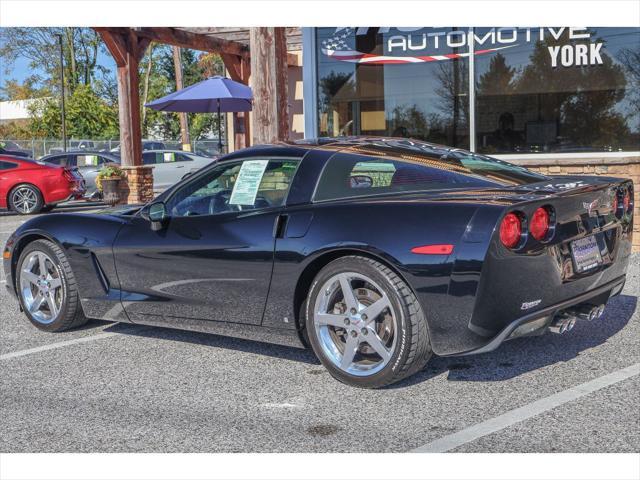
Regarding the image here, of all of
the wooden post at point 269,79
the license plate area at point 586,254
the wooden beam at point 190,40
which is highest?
the wooden beam at point 190,40

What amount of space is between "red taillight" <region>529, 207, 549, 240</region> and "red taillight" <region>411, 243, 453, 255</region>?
0.41 m

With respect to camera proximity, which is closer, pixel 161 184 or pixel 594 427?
pixel 594 427

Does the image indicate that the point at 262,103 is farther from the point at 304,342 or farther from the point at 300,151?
the point at 304,342

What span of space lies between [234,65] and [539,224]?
17294 mm

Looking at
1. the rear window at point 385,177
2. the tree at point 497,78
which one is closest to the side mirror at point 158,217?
the rear window at point 385,177

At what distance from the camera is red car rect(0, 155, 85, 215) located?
16.9 meters

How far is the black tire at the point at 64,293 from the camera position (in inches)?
211

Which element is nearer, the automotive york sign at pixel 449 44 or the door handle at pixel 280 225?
the door handle at pixel 280 225

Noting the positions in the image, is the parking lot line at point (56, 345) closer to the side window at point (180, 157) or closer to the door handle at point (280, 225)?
the door handle at point (280, 225)

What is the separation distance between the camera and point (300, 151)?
456 centimetres

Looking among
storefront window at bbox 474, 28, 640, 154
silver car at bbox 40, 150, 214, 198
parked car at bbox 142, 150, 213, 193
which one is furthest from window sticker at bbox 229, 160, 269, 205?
parked car at bbox 142, 150, 213, 193

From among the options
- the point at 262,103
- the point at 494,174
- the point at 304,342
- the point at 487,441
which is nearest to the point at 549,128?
the point at 262,103

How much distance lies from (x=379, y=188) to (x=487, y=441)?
1.52 metres

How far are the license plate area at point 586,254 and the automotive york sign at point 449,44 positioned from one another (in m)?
6.64
